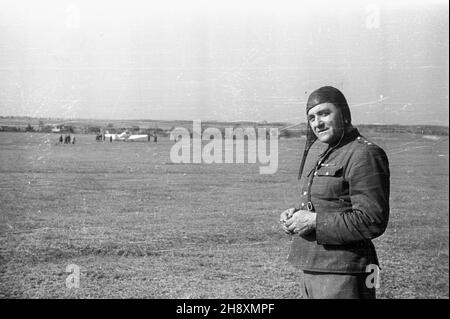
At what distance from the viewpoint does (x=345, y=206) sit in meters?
1.85

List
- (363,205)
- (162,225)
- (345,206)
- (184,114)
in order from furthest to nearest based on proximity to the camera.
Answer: (162,225)
(184,114)
(345,206)
(363,205)

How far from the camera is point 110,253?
11.8ft

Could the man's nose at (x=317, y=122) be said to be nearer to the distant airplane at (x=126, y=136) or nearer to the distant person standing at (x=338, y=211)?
the distant person standing at (x=338, y=211)

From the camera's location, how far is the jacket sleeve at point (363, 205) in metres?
1.75

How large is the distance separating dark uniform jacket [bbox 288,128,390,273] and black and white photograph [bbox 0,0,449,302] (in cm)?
115

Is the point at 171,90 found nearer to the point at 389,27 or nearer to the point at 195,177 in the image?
the point at 195,177

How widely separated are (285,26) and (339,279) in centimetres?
218

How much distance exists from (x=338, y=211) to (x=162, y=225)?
7.81ft

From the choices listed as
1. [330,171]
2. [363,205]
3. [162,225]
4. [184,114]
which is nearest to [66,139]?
[184,114]

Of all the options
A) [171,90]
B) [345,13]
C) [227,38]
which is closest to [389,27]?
[345,13]

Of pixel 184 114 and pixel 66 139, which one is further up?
pixel 184 114

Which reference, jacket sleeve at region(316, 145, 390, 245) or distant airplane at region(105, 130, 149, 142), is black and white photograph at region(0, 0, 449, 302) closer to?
distant airplane at region(105, 130, 149, 142)

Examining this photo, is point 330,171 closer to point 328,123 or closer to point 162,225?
point 328,123
